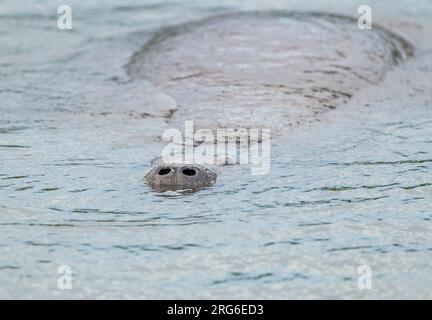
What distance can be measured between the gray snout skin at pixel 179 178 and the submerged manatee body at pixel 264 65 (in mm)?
1084

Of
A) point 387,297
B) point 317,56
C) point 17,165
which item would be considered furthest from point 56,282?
point 317,56

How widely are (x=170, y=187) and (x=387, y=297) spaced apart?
1.58 m

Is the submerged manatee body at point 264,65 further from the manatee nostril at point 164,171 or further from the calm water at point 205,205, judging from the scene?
the manatee nostril at point 164,171

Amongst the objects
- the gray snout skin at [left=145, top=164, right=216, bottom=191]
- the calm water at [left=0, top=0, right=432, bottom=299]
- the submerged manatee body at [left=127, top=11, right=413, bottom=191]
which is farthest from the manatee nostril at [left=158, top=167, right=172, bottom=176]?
the submerged manatee body at [left=127, top=11, right=413, bottom=191]

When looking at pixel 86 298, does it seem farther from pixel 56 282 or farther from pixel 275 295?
pixel 275 295

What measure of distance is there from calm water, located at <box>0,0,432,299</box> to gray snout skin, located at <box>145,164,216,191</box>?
0.06m

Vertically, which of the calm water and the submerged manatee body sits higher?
the submerged manatee body

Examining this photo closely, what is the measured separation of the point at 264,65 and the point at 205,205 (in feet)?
8.99

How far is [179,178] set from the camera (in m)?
5.68

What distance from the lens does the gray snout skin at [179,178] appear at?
5.69 meters

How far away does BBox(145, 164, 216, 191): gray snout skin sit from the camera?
5688mm

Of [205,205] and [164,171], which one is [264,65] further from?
[205,205]

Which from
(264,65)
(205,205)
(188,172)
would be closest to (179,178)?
(188,172)

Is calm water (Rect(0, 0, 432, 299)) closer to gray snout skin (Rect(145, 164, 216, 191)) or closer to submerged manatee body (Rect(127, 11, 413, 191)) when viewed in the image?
gray snout skin (Rect(145, 164, 216, 191))
